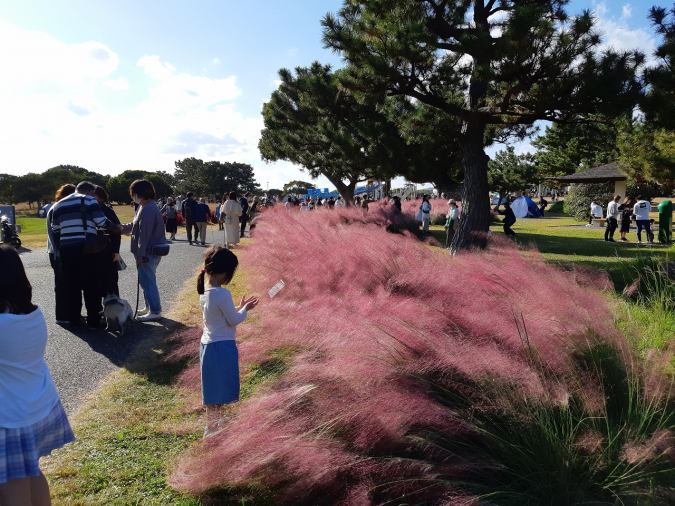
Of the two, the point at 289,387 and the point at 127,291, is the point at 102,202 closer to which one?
the point at 127,291

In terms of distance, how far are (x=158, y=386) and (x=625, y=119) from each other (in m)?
8.18

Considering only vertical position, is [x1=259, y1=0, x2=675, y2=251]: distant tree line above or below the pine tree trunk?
above

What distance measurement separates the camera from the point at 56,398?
224 cm

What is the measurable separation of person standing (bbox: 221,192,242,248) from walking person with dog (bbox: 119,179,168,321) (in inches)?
227

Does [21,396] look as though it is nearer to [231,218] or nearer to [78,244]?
[78,244]

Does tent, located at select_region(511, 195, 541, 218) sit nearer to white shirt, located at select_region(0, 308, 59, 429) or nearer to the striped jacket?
the striped jacket

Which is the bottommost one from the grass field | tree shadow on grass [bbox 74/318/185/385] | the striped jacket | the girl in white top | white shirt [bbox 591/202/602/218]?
the grass field

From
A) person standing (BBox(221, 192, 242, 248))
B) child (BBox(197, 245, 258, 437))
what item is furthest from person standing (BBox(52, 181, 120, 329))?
person standing (BBox(221, 192, 242, 248))

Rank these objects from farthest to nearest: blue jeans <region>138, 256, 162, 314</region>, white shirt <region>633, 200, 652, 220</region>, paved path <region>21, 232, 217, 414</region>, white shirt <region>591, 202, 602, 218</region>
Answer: white shirt <region>591, 202, 602, 218</region>
white shirt <region>633, 200, 652, 220</region>
blue jeans <region>138, 256, 162, 314</region>
paved path <region>21, 232, 217, 414</region>

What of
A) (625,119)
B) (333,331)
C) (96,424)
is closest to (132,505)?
(96,424)

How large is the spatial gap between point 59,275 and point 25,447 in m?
4.22

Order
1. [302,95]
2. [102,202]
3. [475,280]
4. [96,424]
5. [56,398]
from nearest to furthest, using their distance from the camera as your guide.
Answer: [56,398] < [475,280] < [96,424] < [102,202] < [302,95]

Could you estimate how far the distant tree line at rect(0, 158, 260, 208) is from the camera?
6047cm

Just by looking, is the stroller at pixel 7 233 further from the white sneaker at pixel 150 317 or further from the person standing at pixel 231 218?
the white sneaker at pixel 150 317
